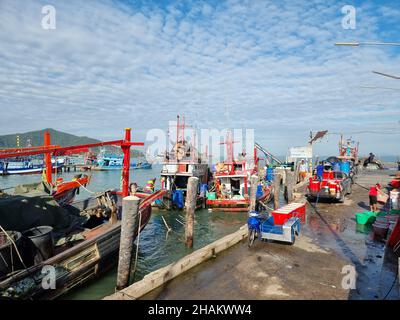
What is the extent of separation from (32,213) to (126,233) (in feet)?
13.5

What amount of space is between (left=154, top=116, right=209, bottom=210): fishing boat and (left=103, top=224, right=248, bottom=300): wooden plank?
39.5 ft

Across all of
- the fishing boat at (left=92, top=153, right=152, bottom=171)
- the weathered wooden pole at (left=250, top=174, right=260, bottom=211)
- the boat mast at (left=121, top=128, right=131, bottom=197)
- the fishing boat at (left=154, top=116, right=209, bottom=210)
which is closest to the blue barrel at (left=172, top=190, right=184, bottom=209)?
the fishing boat at (left=154, top=116, right=209, bottom=210)

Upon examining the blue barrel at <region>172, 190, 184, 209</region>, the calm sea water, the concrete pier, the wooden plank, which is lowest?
the calm sea water

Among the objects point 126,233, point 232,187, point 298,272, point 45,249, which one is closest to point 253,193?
point 232,187

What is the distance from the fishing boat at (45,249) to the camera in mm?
7246

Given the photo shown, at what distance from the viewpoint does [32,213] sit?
937 cm

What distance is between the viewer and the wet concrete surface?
6.64 metres

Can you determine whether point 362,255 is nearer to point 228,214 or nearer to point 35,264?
point 35,264

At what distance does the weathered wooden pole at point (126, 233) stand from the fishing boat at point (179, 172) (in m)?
13.3

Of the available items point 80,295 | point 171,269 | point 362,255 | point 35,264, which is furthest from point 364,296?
point 35,264

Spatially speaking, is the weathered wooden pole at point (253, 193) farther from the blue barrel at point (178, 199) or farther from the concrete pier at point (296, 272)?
the blue barrel at point (178, 199)

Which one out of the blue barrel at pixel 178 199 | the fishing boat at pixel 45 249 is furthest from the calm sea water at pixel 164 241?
the blue barrel at pixel 178 199

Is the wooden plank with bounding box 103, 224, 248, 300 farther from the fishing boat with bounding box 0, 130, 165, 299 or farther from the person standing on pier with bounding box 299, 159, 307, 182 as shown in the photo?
the person standing on pier with bounding box 299, 159, 307, 182
